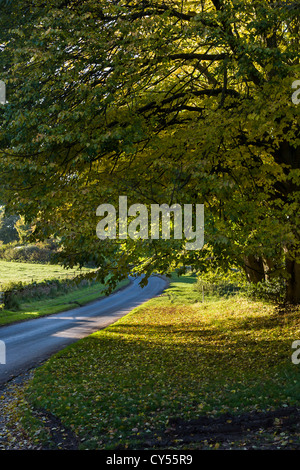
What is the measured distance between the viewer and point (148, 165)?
11109mm

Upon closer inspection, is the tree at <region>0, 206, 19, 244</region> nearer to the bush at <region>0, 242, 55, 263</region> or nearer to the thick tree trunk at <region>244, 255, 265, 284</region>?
the bush at <region>0, 242, 55, 263</region>

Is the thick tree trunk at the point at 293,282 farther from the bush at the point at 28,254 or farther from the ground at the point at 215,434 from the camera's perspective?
the bush at the point at 28,254

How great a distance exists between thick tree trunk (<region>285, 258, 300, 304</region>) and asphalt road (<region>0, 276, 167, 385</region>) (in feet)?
30.4

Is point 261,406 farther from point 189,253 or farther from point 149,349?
point 149,349

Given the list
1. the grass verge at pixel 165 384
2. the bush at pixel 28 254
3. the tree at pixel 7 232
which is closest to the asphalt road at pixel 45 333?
the grass verge at pixel 165 384

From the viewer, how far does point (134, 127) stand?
380 inches

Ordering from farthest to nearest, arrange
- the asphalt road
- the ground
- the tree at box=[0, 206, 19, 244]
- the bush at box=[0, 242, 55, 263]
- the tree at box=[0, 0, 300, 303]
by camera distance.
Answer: the tree at box=[0, 206, 19, 244]
the bush at box=[0, 242, 55, 263]
the asphalt road
the tree at box=[0, 0, 300, 303]
the ground

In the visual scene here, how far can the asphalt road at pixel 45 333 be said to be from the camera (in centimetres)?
1405

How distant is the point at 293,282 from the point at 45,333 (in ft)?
36.9

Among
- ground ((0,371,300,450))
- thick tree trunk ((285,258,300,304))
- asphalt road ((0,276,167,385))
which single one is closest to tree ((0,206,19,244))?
asphalt road ((0,276,167,385))

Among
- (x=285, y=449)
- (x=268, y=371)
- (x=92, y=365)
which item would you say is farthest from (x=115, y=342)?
(x=285, y=449)

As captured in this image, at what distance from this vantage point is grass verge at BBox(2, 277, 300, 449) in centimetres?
782

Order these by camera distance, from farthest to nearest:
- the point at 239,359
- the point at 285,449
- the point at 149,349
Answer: the point at 149,349 → the point at 239,359 → the point at 285,449

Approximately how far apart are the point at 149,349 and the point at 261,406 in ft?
25.5
